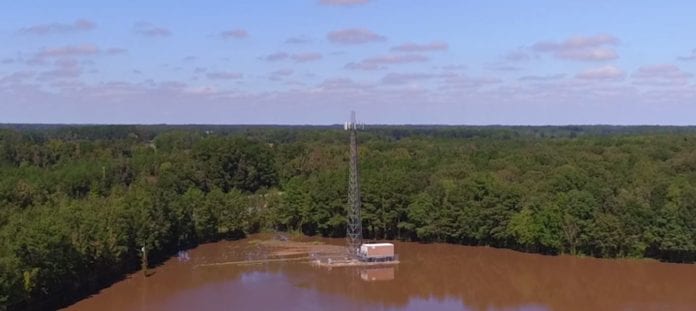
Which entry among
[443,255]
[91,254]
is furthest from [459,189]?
[91,254]

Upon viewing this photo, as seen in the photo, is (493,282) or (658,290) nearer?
→ (658,290)

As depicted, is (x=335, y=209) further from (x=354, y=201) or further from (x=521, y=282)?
(x=521, y=282)

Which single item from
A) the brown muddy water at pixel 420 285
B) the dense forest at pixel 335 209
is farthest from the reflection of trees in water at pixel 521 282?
the dense forest at pixel 335 209

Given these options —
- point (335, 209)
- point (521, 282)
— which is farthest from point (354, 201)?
point (521, 282)

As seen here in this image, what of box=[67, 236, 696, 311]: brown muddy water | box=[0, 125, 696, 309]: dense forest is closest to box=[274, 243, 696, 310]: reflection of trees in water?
box=[67, 236, 696, 311]: brown muddy water

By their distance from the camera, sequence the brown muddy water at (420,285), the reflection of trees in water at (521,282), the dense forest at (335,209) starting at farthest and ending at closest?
1. the reflection of trees in water at (521,282)
2. the brown muddy water at (420,285)
3. the dense forest at (335,209)

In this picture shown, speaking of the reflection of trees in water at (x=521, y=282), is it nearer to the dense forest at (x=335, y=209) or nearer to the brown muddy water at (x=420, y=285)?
the brown muddy water at (x=420, y=285)

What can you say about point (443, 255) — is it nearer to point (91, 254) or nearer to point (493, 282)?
point (493, 282)

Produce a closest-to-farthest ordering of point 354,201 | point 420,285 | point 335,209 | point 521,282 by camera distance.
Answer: point 420,285 → point 521,282 → point 354,201 → point 335,209
